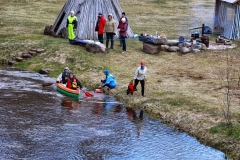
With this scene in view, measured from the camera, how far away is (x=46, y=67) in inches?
1190

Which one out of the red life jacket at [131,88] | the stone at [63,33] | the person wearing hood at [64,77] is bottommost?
the red life jacket at [131,88]

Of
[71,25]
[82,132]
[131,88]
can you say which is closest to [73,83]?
[131,88]

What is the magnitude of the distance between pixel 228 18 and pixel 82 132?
23.0m

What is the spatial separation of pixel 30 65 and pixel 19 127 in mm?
11094

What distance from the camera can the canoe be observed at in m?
24.8

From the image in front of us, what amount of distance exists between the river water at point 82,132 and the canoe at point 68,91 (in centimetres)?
31

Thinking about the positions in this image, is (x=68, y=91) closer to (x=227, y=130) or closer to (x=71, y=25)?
(x=227, y=130)

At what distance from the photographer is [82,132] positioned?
65.5 ft

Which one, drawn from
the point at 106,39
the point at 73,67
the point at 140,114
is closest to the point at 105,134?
the point at 140,114

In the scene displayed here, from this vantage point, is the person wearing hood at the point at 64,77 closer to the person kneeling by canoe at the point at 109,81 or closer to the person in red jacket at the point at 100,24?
the person kneeling by canoe at the point at 109,81

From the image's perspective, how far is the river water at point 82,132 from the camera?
17953mm

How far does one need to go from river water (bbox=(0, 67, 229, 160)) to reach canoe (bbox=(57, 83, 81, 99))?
12.2 inches

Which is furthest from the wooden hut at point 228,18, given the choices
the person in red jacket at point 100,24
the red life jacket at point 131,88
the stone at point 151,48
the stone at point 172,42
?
the red life jacket at point 131,88

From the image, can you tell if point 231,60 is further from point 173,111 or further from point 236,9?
point 173,111
